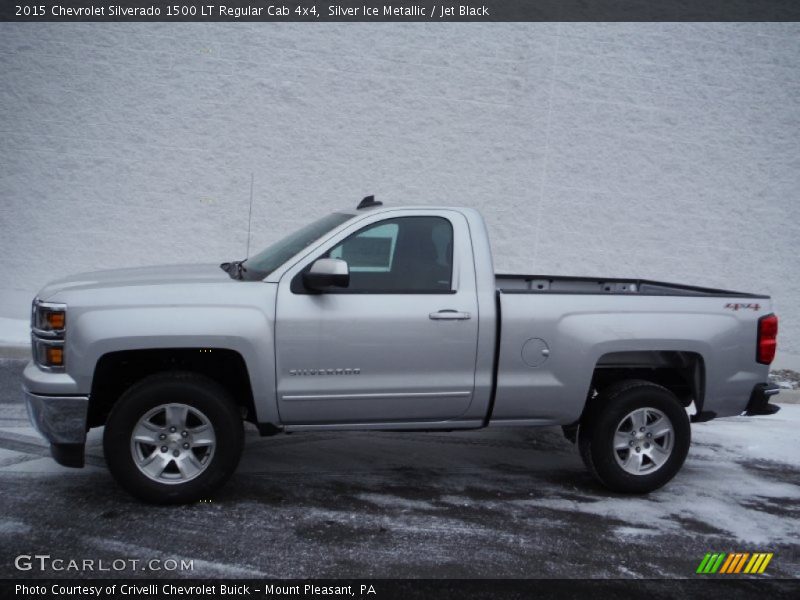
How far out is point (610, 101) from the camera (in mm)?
11055

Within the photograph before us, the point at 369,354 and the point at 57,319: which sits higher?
the point at 57,319

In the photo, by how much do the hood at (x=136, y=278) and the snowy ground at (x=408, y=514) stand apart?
1.30 meters

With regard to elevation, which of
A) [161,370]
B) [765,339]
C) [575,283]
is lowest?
[161,370]

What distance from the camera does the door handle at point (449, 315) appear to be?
16.1 ft

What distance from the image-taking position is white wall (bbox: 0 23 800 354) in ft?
36.0

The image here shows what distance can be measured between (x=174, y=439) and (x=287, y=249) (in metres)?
1.43

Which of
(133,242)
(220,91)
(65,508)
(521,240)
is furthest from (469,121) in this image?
(65,508)

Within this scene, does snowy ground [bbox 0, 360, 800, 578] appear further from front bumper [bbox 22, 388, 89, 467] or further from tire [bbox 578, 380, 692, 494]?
front bumper [bbox 22, 388, 89, 467]

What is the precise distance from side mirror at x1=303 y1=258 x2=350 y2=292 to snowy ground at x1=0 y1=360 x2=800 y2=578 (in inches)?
54.9

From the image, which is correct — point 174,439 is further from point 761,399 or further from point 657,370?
point 761,399
